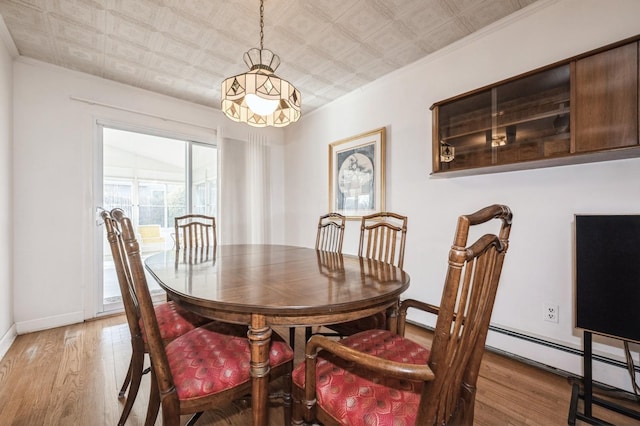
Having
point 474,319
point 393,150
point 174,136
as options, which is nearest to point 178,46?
point 174,136

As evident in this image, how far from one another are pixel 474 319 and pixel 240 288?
854 mm

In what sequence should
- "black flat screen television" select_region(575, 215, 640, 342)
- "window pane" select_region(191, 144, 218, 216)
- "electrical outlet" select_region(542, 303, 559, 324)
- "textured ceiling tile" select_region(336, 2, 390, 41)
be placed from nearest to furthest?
1. "black flat screen television" select_region(575, 215, 640, 342)
2. "electrical outlet" select_region(542, 303, 559, 324)
3. "textured ceiling tile" select_region(336, 2, 390, 41)
4. "window pane" select_region(191, 144, 218, 216)

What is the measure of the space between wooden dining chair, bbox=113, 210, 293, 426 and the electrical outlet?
1808 mm

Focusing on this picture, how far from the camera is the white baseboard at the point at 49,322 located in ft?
7.83

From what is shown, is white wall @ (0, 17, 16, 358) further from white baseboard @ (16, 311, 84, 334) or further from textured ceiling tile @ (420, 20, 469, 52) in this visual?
textured ceiling tile @ (420, 20, 469, 52)

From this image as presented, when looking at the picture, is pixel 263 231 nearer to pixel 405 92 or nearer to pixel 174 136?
pixel 174 136

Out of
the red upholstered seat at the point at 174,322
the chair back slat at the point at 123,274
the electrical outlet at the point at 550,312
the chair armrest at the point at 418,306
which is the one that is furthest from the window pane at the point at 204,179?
the electrical outlet at the point at 550,312

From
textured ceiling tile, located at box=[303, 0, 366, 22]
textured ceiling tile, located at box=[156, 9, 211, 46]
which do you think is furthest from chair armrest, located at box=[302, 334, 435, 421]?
textured ceiling tile, located at box=[156, 9, 211, 46]

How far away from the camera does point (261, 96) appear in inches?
60.9

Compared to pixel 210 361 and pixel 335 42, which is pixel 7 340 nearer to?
Answer: pixel 210 361

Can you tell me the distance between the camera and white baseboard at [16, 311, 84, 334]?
2387 mm

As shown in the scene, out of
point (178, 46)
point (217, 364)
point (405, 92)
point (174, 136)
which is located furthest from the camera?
point (174, 136)

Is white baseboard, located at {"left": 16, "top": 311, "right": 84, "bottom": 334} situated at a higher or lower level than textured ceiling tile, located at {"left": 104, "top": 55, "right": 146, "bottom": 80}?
lower

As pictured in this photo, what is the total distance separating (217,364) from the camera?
3.40 feet
